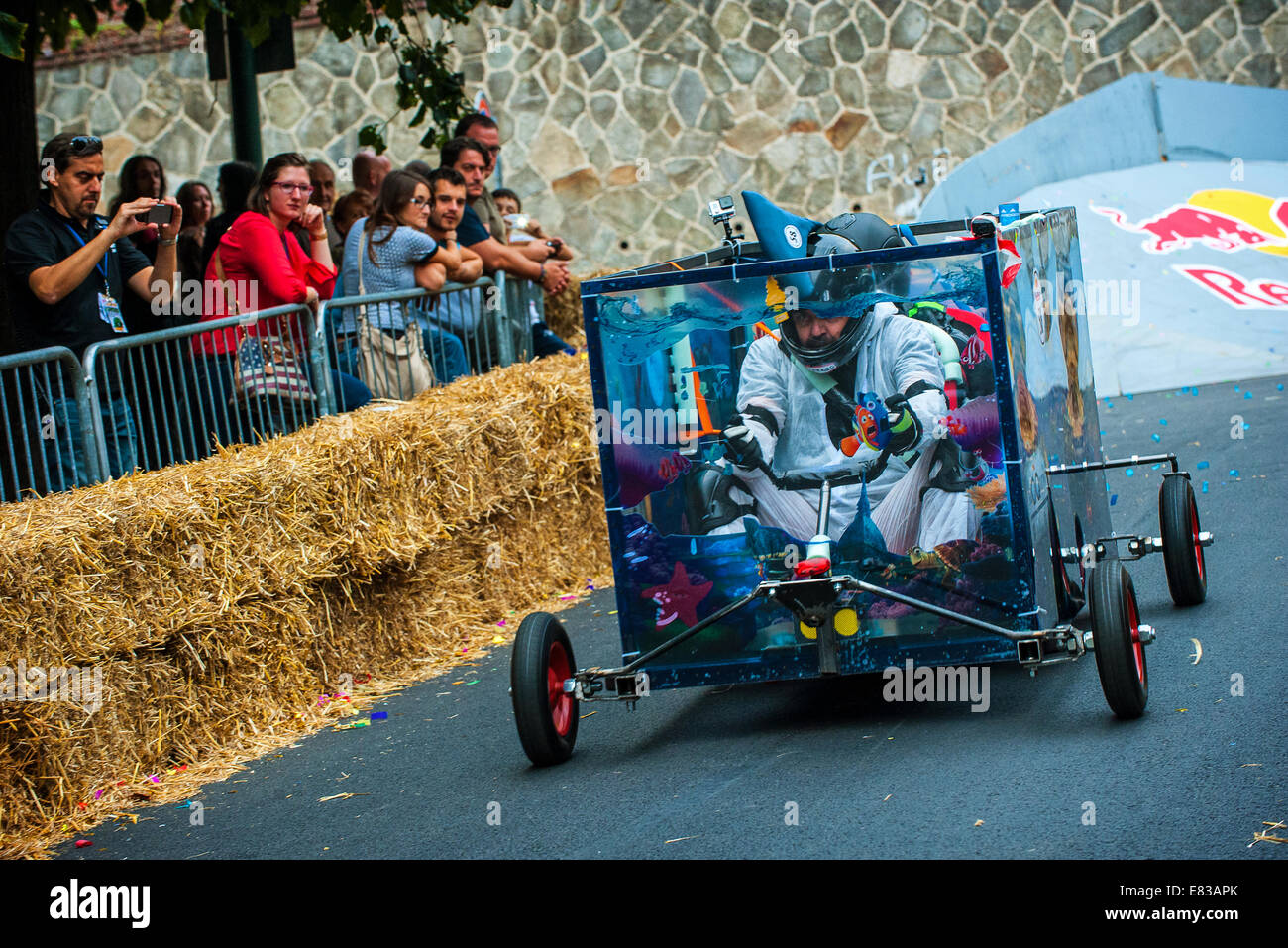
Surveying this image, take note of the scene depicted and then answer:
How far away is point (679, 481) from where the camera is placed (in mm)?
5660

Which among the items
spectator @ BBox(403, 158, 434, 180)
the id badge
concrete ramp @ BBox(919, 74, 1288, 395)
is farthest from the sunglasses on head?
concrete ramp @ BBox(919, 74, 1288, 395)

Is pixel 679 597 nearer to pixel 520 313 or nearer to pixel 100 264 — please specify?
pixel 100 264

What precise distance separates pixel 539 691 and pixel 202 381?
10.8ft

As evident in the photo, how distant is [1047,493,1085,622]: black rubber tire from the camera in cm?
575

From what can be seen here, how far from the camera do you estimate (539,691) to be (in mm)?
5547

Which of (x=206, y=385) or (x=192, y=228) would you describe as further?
A: (x=192, y=228)

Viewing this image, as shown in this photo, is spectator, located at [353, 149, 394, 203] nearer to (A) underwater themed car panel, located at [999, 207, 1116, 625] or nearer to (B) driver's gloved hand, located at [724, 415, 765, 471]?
(A) underwater themed car panel, located at [999, 207, 1116, 625]

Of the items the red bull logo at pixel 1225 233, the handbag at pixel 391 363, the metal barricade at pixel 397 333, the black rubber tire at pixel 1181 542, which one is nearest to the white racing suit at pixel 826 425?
the black rubber tire at pixel 1181 542

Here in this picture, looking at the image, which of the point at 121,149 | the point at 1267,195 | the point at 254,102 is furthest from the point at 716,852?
the point at 121,149

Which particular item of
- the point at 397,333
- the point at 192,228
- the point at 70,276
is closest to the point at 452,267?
the point at 397,333

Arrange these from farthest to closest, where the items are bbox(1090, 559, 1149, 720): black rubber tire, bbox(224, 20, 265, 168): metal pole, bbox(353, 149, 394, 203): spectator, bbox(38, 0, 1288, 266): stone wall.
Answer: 1. bbox(38, 0, 1288, 266): stone wall
2. bbox(353, 149, 394, 203): spectator
3. bbox(224, 20, 265, 168): metal pole
4. bbox(1090, 559, 1149, 720): black rubber tire

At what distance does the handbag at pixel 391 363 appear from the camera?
347 inches

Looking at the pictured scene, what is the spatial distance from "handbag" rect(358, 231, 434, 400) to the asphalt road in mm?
2281

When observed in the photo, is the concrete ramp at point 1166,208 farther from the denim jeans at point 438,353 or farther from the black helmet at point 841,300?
the black helmet at point 841,300
